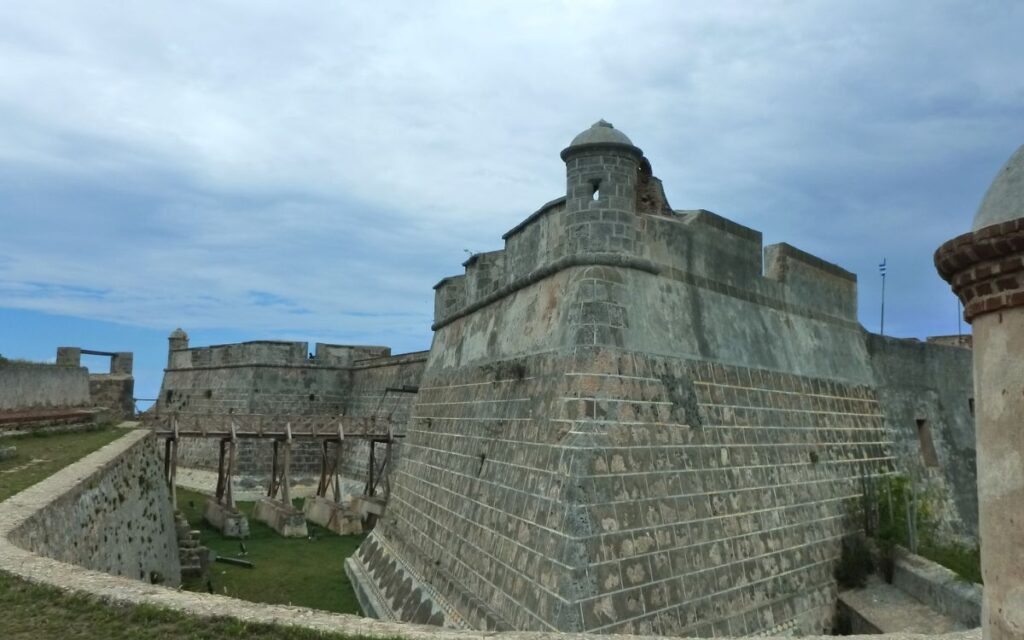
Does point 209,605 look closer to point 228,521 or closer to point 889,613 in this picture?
point 889,613

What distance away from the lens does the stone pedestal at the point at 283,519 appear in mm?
19641

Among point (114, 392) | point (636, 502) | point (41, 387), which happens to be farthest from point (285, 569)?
point (114, 392)

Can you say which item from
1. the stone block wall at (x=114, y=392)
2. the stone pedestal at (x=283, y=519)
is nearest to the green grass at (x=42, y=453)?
the stone pedestal at (x=283, y=519)

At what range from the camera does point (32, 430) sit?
16.2 m

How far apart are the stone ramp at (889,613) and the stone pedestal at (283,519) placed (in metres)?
14.3

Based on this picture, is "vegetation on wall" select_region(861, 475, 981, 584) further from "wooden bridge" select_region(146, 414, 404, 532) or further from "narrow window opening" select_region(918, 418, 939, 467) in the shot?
"wooden bridge" select_region(146, 414, 404, 532)

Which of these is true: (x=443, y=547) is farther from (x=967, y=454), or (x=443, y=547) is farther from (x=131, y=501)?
(x=967, y=454)

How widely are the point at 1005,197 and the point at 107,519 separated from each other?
39.3ft

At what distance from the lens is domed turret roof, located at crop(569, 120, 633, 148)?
9.45 meters

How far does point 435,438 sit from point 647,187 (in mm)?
6599

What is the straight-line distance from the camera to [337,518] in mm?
20391

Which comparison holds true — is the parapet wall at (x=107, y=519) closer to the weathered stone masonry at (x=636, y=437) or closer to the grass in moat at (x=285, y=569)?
the grass in moat at (x=285, y=569)

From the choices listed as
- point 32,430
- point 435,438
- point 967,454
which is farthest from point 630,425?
point 32,430

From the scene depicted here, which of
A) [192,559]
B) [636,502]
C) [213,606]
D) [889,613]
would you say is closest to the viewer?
[213,606]
